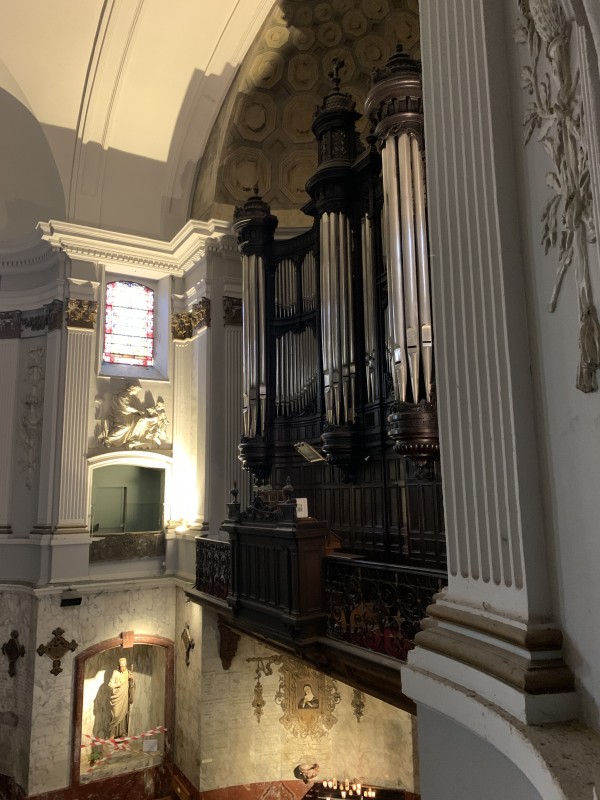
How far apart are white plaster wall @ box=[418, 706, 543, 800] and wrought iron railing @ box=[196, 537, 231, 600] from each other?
5.83 m

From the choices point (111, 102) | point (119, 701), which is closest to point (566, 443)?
point (119, 701)

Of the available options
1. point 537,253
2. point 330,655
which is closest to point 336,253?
point 330,655

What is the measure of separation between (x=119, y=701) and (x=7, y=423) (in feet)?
17.1

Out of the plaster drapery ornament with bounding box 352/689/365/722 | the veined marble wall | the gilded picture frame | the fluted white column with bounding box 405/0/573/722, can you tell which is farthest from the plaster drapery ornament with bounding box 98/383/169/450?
the fluted white column with bounding box 405/0/573/722

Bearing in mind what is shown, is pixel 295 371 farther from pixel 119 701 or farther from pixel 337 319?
pixel 119 701

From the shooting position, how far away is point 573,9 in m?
1.74

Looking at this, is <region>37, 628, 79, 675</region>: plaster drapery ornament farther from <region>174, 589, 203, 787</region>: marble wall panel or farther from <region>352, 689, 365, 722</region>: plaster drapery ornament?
<region>352, 689, 365, 722</region>: plaster drapery ornament

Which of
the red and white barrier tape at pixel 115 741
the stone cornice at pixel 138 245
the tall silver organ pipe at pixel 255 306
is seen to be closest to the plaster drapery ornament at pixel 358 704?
the red and white barrier tape at pixel 115 741

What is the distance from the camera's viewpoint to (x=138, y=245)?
11352 millimetres

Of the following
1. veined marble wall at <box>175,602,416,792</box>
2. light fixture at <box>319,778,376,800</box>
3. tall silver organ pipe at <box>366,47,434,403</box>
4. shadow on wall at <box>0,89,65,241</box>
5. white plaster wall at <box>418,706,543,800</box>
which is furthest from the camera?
shadow on wall at <box>0,89,65,241</box>

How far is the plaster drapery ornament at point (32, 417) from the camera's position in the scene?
10.9 m

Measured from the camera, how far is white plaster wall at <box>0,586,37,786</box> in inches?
376

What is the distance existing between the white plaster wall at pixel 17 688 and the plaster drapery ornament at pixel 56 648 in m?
0.20

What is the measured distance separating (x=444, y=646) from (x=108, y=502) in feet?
31.9
